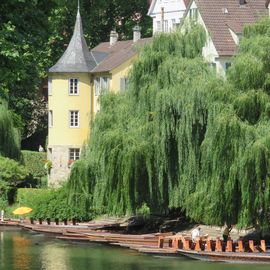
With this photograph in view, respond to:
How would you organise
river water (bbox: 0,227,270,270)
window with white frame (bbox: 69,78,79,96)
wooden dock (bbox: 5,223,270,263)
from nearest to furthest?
river water (bbox: 0,227,270,270) → wooden dock (bbox: 5,223,270,263) → window with white frame (bbox: 69,78,79,96)

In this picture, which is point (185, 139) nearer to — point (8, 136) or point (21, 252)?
point (21, 252)

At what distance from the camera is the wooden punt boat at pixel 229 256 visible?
124ft

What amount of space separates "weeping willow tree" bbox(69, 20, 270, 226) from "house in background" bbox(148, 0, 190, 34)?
2480 cm

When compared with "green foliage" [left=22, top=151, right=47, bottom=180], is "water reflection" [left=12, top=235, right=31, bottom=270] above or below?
below

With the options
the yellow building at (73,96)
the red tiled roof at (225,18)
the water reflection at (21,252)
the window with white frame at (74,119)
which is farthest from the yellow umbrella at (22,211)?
the red tiled roof at (225,18)

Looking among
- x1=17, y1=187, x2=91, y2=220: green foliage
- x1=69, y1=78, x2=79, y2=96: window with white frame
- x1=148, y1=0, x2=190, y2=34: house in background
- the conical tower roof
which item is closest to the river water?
x1=17, y1=187, x2=91, y2=220: green foliage

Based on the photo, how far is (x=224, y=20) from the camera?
6241 cm

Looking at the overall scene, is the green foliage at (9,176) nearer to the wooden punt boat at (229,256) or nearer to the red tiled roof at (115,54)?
the red tiled roof at (115,54)

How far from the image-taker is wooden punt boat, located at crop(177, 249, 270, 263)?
1492 inches

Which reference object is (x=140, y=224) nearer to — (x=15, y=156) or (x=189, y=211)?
(x=189, y=211)

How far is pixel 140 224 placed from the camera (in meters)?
49.8

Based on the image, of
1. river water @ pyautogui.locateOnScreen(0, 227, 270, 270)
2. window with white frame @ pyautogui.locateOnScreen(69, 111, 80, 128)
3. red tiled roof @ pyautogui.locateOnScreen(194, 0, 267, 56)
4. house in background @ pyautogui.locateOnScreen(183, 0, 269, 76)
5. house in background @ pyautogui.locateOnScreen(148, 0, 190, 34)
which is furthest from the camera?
house in background @ pyautogui.locateOnScreen(148, 0, 190, 34)

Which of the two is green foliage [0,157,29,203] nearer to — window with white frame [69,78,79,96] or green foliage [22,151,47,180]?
window with white frame [69,78,79,96]

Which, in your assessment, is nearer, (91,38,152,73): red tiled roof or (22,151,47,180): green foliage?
(91,38,152,73): red tiled roof
